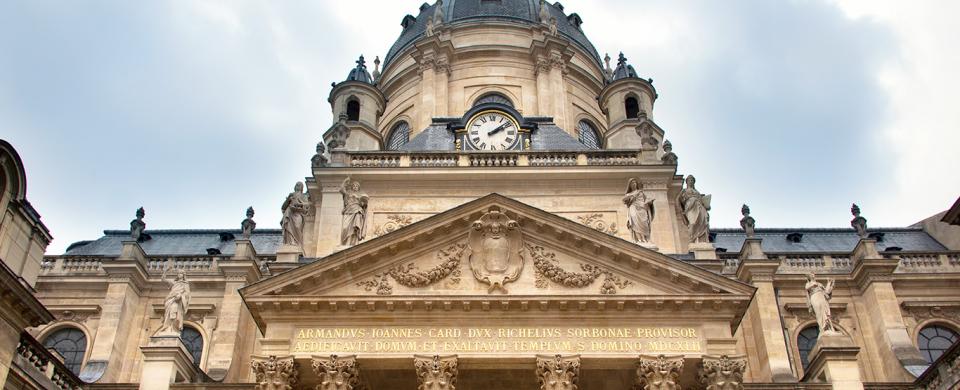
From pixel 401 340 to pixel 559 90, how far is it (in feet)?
70.2

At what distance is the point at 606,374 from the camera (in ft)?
72.3

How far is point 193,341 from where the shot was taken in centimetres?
3038

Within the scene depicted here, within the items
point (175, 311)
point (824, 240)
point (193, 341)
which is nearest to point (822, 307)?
point (824, 240)

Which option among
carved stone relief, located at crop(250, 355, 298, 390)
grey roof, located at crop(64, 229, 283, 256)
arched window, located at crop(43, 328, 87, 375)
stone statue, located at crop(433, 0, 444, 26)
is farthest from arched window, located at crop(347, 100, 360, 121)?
carved stone relief, located at crop(250, 355, 298, 390)

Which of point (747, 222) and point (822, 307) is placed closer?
point (822, 307)

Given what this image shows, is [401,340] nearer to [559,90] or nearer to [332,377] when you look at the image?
[332,377]

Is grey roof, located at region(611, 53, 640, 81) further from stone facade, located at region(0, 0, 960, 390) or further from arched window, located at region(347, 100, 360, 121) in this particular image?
arched window, located at region(347, 100, 360, 121)

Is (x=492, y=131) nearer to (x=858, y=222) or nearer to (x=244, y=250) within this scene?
(x=244, y=250)

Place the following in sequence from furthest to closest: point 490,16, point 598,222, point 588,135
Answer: point 490,16
point 588,135
point 598,222

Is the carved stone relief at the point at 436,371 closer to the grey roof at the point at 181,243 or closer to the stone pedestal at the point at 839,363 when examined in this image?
the stone pedestal at the point at 839,363

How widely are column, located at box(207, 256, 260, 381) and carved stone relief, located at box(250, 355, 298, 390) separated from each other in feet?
21.3

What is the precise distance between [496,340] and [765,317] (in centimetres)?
1094

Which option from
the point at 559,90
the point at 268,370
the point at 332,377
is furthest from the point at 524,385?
the point at 559,90

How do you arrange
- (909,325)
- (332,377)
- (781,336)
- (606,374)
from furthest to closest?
(909,325) → (781,336) → (606,374) → (332,377)
